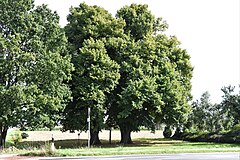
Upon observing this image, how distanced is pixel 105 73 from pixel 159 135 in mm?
35739

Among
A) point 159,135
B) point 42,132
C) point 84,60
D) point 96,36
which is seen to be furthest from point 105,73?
point 159,135

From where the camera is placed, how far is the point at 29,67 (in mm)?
31781

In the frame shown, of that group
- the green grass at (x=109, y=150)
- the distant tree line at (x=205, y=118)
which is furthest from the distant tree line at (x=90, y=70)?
the distant tree line at (x=205, y=118)

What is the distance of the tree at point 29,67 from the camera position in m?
30.0

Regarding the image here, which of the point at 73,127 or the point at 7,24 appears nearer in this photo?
the point at 7,24

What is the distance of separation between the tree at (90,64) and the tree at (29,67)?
8.38 ft

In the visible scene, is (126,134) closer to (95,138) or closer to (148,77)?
(95,138)

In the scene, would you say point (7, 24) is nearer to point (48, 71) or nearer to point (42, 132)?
point (48, 71)

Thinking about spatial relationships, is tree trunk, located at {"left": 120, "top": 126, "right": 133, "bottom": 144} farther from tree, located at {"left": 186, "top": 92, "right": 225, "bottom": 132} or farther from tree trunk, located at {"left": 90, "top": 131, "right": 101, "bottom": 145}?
tree, located at {"left": 186, "top": 92, "right": 225, "bottom": 132}

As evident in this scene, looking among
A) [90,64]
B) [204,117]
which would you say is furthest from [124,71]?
[204,117]

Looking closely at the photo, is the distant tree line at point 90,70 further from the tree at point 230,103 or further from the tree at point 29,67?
the tree at point 230,103

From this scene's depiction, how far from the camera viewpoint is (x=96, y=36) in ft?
125

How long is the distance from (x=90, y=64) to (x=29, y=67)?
6.79 m

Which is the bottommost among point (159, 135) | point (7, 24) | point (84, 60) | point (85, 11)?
point (159, 135)
